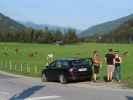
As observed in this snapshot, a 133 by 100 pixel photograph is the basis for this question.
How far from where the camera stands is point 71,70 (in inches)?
1171

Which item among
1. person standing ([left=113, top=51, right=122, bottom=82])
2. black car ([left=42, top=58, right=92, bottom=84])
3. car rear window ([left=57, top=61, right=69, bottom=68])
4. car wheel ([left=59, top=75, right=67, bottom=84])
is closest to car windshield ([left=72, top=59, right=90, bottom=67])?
black car ([left=42, top=58, right=92, bottom=84])

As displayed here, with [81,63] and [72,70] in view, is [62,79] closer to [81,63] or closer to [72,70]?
[72,70]

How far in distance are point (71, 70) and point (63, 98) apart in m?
9.32

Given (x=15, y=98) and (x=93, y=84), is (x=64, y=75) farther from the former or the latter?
(x=15, y=98)


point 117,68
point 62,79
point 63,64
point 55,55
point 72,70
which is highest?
point 55,55

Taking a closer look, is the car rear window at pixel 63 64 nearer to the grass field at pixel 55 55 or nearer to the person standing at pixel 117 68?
the person standing at pixel 117 68

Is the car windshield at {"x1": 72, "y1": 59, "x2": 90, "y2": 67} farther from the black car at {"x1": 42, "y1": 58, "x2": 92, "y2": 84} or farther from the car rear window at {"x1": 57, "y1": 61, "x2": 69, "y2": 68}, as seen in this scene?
the car rear window at {"x1": 57, "y1": 61, "x2": 69, "y2": 68}

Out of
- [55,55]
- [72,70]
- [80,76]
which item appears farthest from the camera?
[55,55]

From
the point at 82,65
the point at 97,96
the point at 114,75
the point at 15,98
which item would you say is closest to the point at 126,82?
the point at 114,75

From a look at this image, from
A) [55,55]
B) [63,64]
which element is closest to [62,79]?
[63,64]

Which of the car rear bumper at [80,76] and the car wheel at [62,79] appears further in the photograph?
the car wheel at [62,79]

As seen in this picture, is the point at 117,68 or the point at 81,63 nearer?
the point at 117,68

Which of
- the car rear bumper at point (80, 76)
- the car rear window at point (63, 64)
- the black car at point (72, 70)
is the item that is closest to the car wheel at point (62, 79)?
the black car at point (72, 70)

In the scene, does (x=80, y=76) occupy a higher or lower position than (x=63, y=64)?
lower
